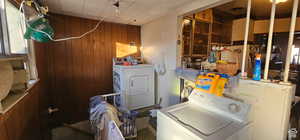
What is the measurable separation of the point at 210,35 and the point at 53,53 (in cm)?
347

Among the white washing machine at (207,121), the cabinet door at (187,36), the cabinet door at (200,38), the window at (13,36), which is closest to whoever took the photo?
the white washing machine at (207,121)

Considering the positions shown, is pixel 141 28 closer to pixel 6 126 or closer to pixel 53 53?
pixel 53 53

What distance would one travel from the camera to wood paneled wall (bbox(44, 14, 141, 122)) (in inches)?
101

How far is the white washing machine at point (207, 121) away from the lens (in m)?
0.99

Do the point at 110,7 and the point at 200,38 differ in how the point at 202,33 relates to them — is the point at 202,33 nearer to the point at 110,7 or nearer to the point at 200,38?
the point at 200,38

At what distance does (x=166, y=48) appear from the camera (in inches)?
102

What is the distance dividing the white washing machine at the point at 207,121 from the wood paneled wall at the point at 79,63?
2.24 meters

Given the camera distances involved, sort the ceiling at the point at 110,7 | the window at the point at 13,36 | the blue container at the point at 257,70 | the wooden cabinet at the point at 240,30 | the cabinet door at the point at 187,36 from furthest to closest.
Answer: the cabinet door at the point at 187,36, the wooden cabinet at the point at 240,30, the ceiling at the point at 110,7, the blue container at the point at 257,70, the window at the point at 13,36

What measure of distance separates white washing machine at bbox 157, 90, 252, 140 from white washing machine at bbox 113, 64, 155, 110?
1.38m

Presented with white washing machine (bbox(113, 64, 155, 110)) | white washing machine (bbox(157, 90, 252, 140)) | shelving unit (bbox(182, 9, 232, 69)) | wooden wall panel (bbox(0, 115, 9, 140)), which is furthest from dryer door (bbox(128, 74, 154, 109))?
wooden wall panel (bbox(0, 115, 9, 140))

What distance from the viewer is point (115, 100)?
2779mm

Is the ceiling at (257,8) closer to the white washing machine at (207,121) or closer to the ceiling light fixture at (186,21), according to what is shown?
the ceiling light fixture at (186,21)

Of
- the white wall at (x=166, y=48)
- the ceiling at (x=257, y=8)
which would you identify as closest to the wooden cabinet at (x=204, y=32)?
the ceiling at (x=257, y=8)

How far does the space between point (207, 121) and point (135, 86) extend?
173 cm
